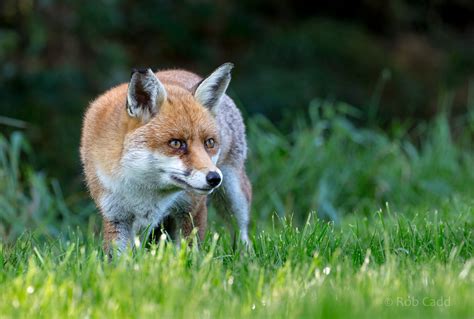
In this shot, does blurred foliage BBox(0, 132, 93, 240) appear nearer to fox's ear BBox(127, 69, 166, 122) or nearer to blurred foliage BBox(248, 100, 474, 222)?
blurred foliage BBox(248, 100, 474, 222)

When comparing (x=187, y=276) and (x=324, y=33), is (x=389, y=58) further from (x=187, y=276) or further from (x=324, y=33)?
(x=187, y=276)

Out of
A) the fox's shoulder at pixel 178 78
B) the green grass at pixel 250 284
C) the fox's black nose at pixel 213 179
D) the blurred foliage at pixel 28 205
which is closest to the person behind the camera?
the green grass at pixel 250 284

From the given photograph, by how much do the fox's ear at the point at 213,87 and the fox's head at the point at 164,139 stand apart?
15 cm

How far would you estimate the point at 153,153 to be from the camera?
5.45 meters

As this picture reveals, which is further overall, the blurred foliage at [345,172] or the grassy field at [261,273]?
the blurred foliage at [345,172]

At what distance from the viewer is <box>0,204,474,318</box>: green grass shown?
374 centimetres

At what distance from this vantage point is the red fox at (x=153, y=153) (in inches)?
213

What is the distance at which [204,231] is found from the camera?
615cm

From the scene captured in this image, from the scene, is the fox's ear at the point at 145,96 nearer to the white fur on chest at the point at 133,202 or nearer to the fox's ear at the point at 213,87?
the fox's ear at the point at 213,87

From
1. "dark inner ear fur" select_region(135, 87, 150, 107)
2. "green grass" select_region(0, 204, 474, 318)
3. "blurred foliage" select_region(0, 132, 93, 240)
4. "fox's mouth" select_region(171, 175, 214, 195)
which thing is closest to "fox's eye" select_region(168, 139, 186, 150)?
"fox's mouth" select_region(171, 175, 214, 195)

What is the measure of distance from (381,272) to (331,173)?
529 cm

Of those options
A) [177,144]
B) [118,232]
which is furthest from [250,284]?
[118,232]

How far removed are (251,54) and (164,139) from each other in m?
9.16

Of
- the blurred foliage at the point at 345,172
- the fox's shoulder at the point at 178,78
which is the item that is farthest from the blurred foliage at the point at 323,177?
the fox's shoulder at the point at 178,78
